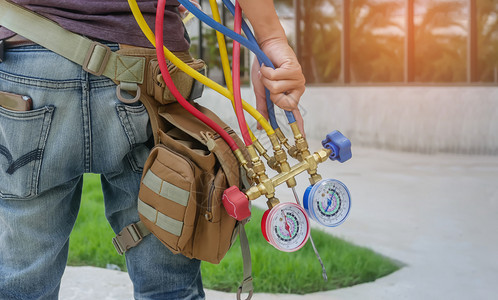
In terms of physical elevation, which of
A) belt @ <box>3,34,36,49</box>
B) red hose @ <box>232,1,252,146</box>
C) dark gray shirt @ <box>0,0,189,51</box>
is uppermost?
dark gray shirt @ <box>0,0,189,51</box>

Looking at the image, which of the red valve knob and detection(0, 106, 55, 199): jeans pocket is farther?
detection(0, 106, 55, 199): jeans pocket

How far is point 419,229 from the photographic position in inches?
161

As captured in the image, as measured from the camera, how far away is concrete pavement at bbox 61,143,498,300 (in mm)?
2943

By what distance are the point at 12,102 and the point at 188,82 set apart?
349mm

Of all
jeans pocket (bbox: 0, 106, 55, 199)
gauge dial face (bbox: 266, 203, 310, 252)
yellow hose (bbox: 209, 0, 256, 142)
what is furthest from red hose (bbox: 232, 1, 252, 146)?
jeans pocket (bbox: 0, 106, 55, 199)

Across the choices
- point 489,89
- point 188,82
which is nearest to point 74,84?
point 188,82

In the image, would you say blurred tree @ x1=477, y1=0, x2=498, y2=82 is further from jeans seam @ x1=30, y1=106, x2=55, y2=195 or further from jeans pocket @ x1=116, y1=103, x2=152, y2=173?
jeans seam @ x1=30, y1=106, x2=55, y2=195

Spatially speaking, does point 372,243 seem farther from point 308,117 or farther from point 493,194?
point 308,117

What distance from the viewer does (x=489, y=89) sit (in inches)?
277

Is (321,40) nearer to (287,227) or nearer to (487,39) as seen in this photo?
(487,39)

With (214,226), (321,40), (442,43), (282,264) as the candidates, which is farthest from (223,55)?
(321,40)

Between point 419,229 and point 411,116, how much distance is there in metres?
3.87

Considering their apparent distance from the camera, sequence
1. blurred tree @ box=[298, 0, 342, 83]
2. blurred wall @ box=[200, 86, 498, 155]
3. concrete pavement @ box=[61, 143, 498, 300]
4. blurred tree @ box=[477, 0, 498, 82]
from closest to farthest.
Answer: concrete pavement @ box=[61, 143, 498, 300], blurred wall @ box=[200, 86, 498, 155], blurred tree @ box=[477, 0, 498, 82], blurred tree @ box=[298, 0, 342, 83]

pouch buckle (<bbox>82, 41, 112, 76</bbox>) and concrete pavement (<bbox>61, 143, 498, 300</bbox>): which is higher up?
pouch buckle (<bbox>82, 41, 112, 76</bbox>)
